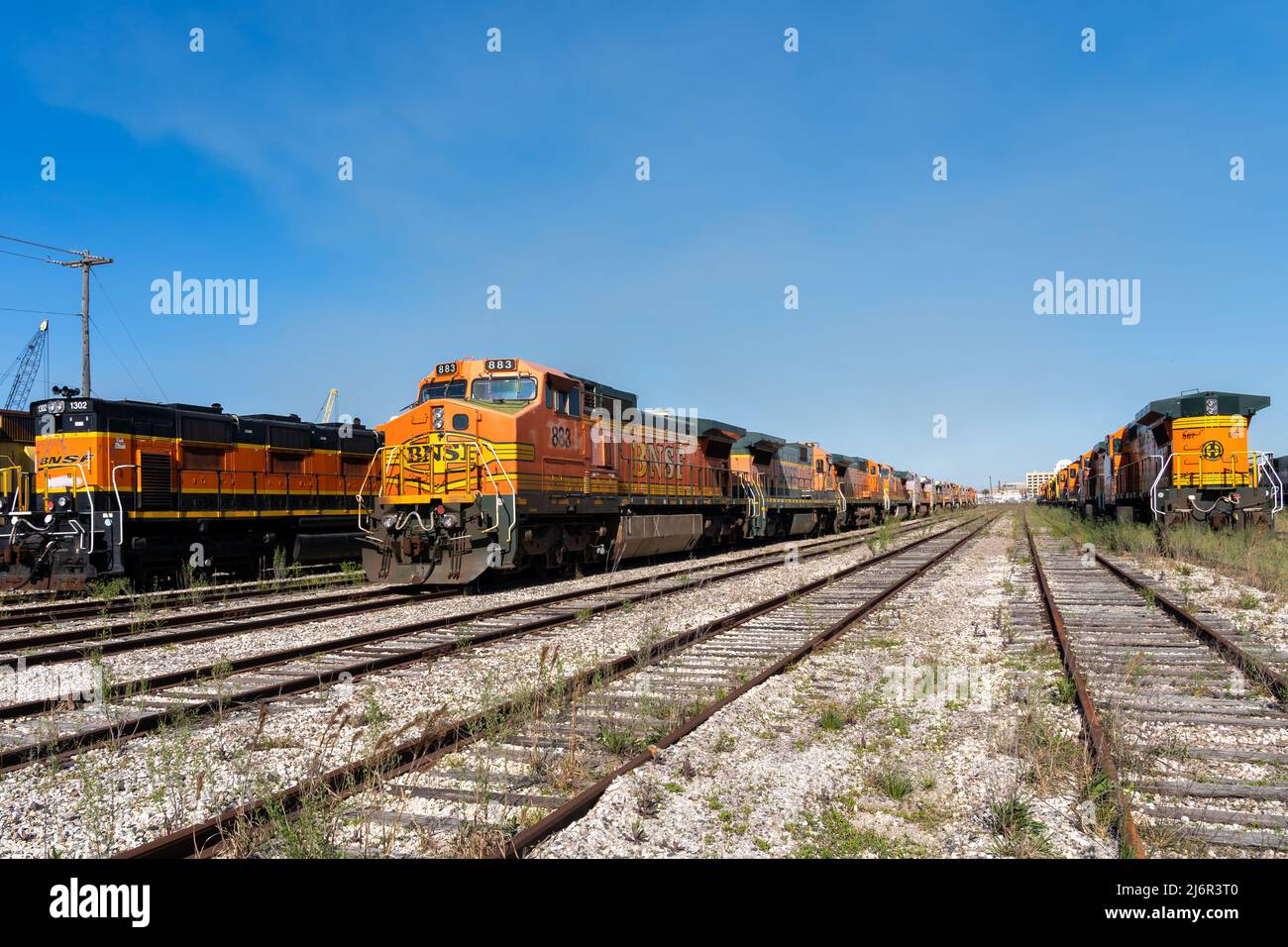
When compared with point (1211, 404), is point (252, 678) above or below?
below

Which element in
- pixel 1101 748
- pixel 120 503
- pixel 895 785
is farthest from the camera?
pixel 120 503

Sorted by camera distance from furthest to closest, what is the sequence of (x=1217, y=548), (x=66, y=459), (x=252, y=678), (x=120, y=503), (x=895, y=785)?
(x=1217, y=548) → (x=66, y=459) → (x=120, y=503) → (x=252, y=678) → (x=895, y=785)

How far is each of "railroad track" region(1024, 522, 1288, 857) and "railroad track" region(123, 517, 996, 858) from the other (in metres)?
2.48

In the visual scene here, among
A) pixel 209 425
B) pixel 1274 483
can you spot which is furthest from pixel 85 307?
pixel 1274 483

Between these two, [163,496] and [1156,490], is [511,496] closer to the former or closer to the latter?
[163,496]

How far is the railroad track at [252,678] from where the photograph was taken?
5312mm

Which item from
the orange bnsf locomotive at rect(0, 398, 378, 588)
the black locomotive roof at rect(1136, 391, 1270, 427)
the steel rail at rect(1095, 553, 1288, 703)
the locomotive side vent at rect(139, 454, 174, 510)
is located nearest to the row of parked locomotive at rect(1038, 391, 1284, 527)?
the black locomotive roof at rect(1136, 391, 1270, 427)

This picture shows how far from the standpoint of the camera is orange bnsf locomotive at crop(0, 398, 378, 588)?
1307 centimetres

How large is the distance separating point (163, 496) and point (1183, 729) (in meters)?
14.8

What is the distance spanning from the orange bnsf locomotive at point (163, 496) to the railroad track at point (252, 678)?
484cm

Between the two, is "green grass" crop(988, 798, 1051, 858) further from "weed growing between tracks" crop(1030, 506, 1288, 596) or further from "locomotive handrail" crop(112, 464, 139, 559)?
"locomotive handrail" crop(112, 464, 139, 559)

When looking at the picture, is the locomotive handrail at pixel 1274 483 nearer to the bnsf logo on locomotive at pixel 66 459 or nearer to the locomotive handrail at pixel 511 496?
the locomotive handrail at pixel 511 496

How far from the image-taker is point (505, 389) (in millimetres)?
13867

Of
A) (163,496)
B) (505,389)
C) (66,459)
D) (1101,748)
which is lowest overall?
(1101,748)
